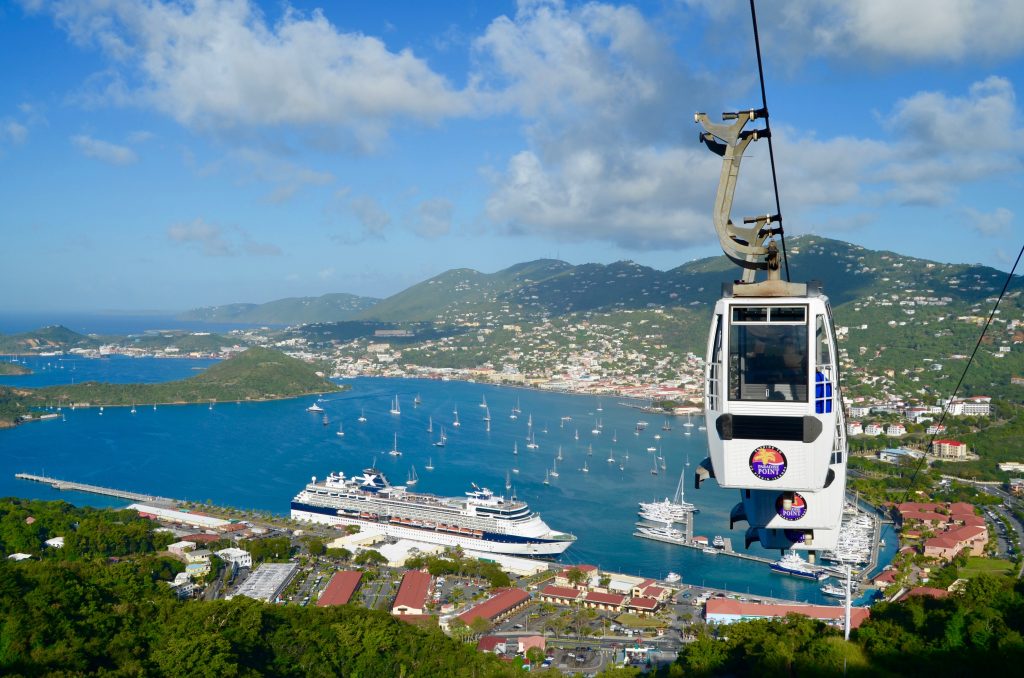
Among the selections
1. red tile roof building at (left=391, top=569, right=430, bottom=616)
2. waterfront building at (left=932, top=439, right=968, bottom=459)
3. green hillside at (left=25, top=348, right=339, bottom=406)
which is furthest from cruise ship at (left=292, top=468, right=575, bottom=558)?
green hillside at (left=25, top=348, right=339, bottom=406)

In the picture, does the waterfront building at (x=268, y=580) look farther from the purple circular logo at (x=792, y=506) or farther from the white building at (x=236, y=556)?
the purple circular logo at (x=792, y=506)

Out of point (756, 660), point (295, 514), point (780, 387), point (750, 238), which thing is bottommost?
point (295, 514)

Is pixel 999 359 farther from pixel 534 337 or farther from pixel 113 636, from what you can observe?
pixel 113 636

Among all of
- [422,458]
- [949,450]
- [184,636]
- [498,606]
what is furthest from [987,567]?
[422,458]

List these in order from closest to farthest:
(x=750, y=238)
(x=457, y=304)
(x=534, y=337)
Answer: (x=750, y=238) → (x=534, y=337) → (x=457, y=304)

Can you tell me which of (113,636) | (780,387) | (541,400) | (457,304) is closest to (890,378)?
(541,400)

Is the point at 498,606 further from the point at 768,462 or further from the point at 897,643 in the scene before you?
the point at 768,462
